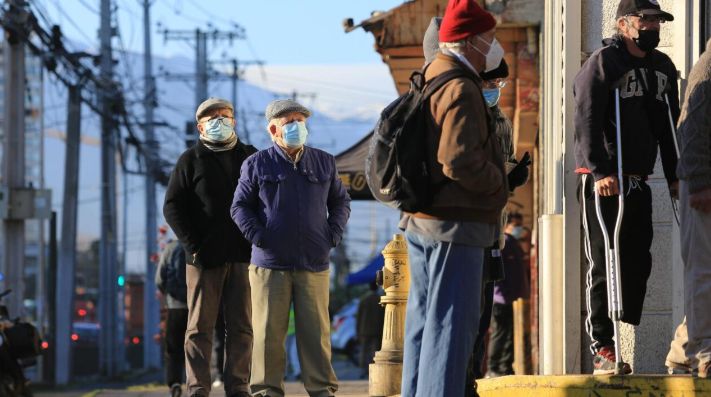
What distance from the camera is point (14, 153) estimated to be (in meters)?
26.8

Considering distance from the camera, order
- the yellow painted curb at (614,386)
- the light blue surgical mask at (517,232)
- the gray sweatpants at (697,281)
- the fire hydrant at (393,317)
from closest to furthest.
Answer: the yellow painted curb at (614,386)
the gray sweatpants at (697,281)
the fire hydrant at (393,317)
the light blue surgical mask at (517,232)

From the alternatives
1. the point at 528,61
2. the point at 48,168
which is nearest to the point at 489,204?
the point at 528,61

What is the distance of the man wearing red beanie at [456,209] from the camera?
22.7ft

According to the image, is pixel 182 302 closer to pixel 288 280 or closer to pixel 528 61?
pixel 288 280

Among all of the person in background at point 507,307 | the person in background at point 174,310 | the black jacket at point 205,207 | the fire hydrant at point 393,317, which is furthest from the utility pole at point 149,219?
the black jacket at point 205,207

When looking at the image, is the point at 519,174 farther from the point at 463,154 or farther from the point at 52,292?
the point at 52,292

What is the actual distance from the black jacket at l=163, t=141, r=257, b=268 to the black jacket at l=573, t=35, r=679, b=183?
2.73 metres

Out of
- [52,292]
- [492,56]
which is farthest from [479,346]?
[52,292]

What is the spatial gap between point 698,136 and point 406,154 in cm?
161

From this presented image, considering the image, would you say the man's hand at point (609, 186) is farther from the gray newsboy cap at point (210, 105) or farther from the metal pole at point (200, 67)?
the metal pole at point (200, 67)

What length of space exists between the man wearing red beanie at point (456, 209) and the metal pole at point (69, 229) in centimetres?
2857

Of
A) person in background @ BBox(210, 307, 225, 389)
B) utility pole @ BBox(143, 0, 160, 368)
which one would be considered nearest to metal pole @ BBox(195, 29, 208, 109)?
utility pole @ BBox(143, 0, 160, 368)

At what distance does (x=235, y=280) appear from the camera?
10.5 meters

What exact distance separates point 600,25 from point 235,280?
2.88m
